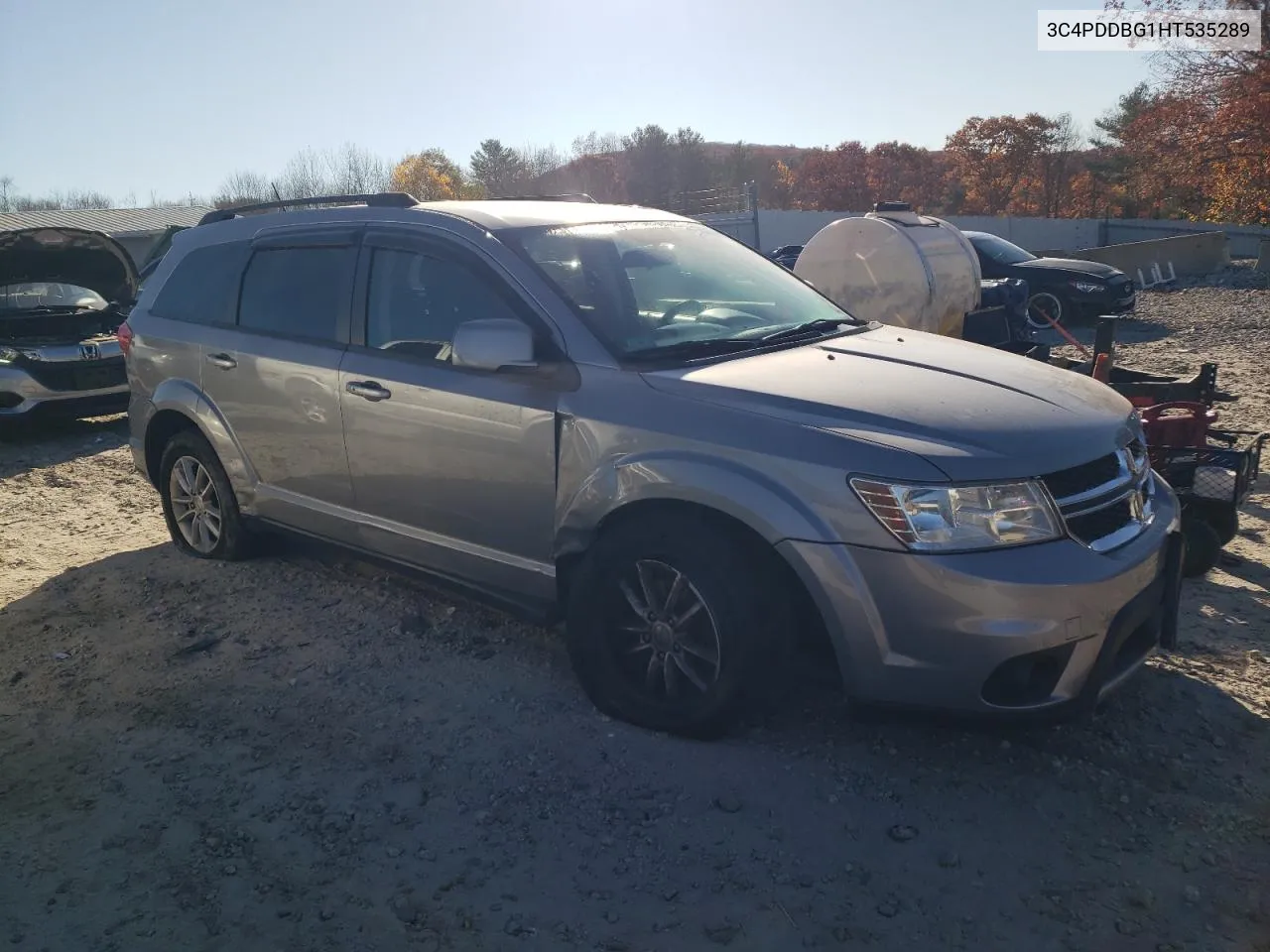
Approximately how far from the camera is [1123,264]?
76.2ft

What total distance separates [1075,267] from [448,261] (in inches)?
581

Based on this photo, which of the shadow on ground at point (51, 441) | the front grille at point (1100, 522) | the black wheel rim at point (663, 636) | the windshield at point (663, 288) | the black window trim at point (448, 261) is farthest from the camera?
the shadow on ground at point (51, 441)

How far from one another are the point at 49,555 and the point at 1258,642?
21.8 feet

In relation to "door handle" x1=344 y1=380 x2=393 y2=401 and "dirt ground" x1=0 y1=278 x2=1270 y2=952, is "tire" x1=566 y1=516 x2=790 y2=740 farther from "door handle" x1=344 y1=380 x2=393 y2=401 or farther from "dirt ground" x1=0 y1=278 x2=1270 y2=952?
"door handle" x1=344 y1=380 x2=393 y2=401

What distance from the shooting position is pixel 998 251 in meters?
17.1

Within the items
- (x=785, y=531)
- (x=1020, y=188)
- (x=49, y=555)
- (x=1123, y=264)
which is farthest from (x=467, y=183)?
(x=785, y=531)

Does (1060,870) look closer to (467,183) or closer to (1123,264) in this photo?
(1123,264)

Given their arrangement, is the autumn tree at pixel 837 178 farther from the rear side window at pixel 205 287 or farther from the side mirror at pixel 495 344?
the side mirror at pixel 495 344

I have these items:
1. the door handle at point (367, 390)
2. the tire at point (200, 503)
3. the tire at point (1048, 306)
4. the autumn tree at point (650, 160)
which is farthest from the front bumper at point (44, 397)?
the autumn tree at point (650, 160)

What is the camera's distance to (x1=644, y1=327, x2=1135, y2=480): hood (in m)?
3.17

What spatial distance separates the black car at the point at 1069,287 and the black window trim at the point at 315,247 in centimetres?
1326

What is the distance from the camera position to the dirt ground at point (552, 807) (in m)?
2.81

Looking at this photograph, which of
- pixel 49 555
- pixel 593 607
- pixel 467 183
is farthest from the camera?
pixel 467 183

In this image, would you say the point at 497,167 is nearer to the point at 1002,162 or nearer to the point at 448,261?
the point at 1002,162
